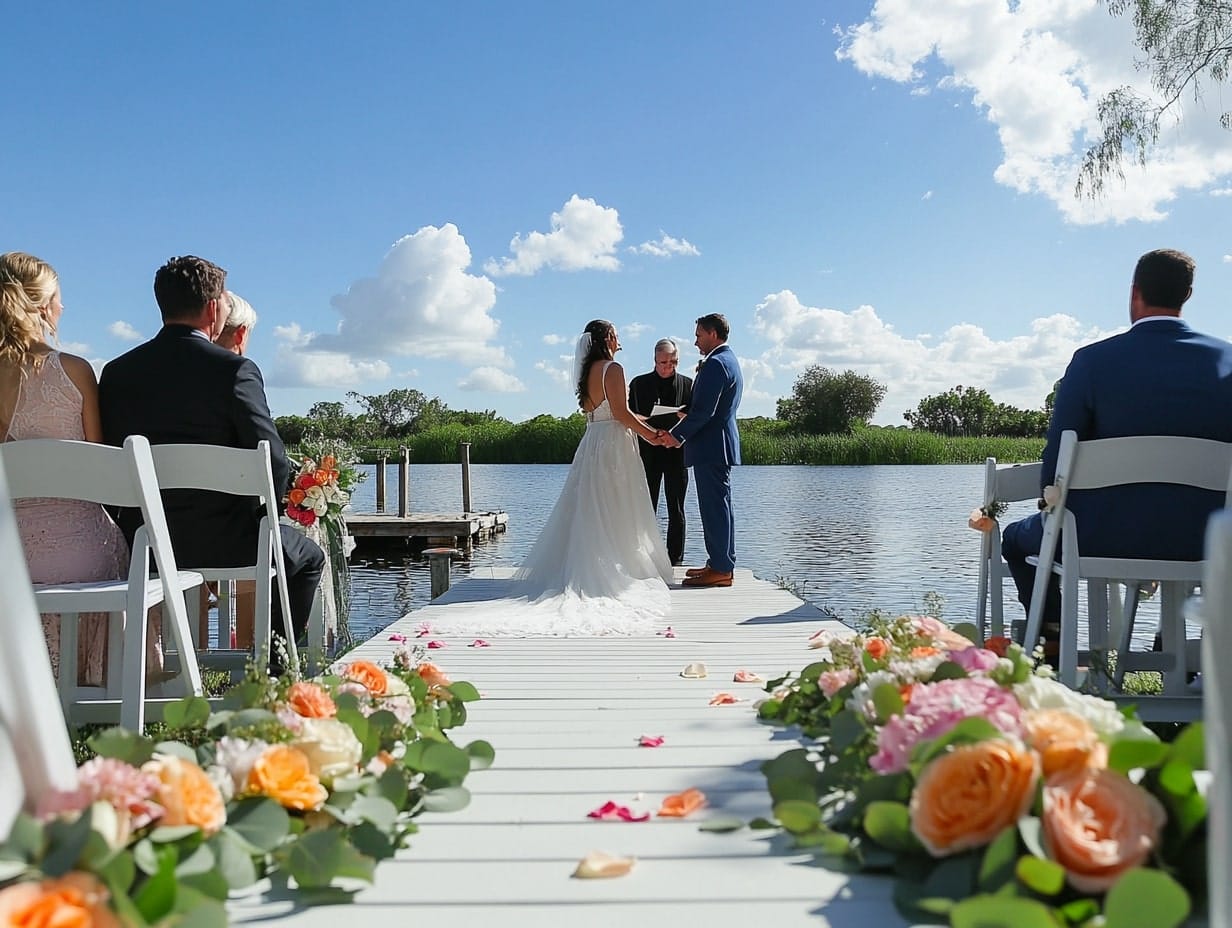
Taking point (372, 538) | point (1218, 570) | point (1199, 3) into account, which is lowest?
point (372, 538)

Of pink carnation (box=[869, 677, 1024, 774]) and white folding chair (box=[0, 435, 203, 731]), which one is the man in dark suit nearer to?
white folding chair (box=[0, 435, 203, 731])

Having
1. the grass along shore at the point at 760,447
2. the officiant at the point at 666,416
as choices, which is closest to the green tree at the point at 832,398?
the grass along shore at the point at 760,447

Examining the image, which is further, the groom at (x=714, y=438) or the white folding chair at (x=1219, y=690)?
the groom at (x=714, y=438)

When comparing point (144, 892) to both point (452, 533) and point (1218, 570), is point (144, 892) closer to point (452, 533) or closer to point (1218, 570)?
point (1218, 570)

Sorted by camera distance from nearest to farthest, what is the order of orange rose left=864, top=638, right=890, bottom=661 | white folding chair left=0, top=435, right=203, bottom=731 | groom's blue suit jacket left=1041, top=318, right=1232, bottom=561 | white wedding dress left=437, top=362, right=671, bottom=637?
orange rose left=864, top=638, right=890, bottom=661
white folding chair left=0, top=435, right=203, bottom=731
groom's blue suit jacket left=1041, top=318, right=1232, bottom=561
white wedding dress left=437, top=362, right=671, bottom=637

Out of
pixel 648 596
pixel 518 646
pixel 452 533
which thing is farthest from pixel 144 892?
pixel 452 533

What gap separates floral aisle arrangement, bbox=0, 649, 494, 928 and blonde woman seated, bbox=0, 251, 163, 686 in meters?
1.65

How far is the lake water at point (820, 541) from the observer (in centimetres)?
1085

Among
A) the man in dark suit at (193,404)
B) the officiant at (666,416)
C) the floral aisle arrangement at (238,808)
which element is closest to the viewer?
the floral aisle arrangement at (238,808)

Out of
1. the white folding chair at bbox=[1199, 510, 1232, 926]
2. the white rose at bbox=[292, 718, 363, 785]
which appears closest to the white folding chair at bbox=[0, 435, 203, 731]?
the white rose at bbox=[292, 718, 363, 785]

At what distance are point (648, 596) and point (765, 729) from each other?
320 cm

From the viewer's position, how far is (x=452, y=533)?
16078mm

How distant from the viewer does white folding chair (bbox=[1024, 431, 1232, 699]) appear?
3.29 m

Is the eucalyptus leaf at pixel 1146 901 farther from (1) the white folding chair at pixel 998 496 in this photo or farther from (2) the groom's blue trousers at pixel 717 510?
(2) the groom's blue trousers at pixel 717 510
